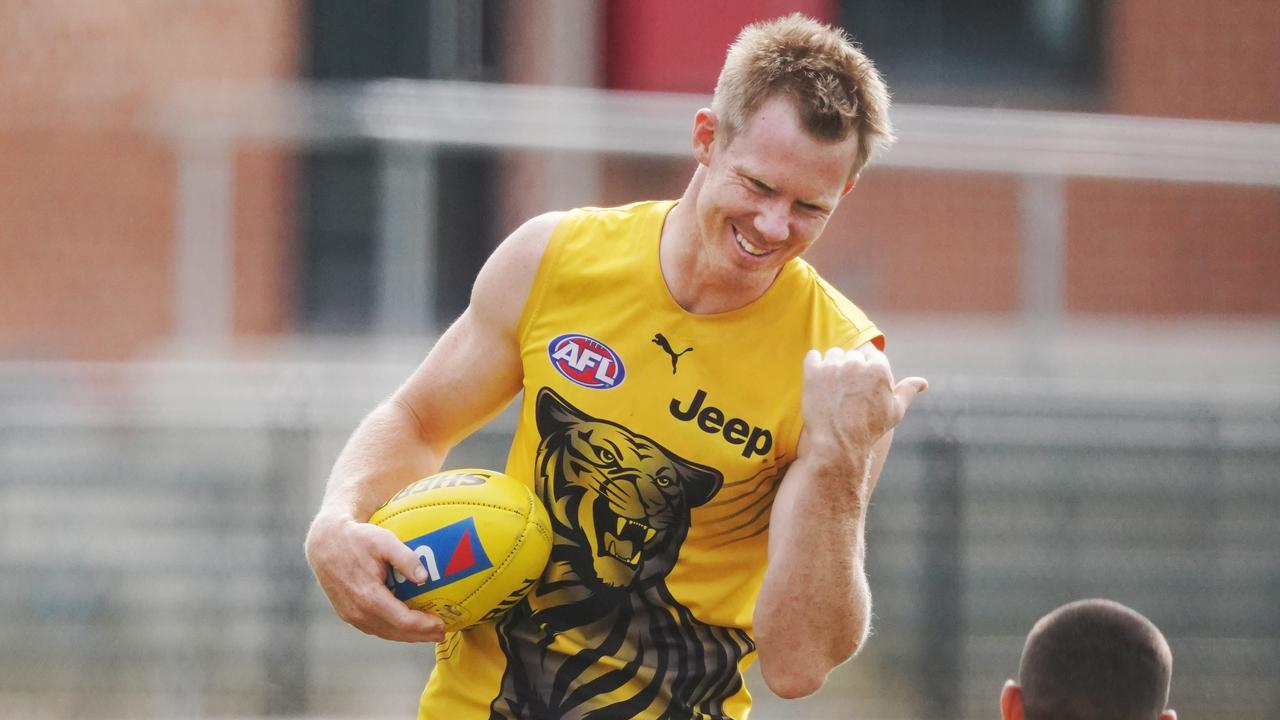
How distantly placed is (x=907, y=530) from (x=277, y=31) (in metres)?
6.72

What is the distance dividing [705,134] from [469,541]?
102cm

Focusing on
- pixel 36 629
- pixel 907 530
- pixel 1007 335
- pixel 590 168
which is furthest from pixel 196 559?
pixel 1007 335

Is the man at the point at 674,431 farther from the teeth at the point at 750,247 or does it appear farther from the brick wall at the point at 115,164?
the brick wall at the point at 115,164

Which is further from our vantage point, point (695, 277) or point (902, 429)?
point (902, 429)

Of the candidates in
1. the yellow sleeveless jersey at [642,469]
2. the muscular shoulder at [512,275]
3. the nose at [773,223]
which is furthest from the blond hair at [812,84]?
the muscular shoulder at [512,275]

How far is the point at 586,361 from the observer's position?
3.62 metres

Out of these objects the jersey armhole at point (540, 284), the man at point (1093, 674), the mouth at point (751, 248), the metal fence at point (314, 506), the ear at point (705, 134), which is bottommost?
the metal fence at point (314, 506)

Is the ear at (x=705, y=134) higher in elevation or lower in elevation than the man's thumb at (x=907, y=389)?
higher

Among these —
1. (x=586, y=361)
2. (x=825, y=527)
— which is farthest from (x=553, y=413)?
(x=825, y=527)

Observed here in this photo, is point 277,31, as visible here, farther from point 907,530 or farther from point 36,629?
point 907,530

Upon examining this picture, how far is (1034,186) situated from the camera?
8555 mm

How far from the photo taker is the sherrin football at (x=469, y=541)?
3.46m

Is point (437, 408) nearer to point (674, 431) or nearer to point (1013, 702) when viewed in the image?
point (674, 431)

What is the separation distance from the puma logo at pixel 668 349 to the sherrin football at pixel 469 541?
1.43 feet
